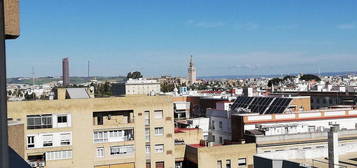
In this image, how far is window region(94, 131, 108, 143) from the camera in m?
36.8

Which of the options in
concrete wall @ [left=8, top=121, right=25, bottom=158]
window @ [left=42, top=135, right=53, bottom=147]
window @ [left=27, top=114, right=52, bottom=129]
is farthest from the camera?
window @ [left=42, top=135, right=53, bottom=147]

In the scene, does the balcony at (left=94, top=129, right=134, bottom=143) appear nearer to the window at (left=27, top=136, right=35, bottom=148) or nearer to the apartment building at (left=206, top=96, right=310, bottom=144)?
the window at (left=27, top=136, right=35, bottom=148)

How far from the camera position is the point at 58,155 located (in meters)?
35.5

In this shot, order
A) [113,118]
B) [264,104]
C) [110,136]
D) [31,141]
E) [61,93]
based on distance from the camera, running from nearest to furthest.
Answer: [31,141] → [110,136] → [113,118] → [61,93] → [264,104]

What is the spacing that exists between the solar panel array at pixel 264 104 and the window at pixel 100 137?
1905 cm

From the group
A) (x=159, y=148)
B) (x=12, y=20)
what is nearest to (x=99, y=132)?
(x=159, y=148)

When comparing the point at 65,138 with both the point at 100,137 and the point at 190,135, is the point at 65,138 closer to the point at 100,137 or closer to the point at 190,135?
the point at 100,137

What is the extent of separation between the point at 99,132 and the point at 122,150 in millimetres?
2269

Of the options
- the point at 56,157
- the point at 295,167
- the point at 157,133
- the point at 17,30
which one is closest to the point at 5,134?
the point at 17,30

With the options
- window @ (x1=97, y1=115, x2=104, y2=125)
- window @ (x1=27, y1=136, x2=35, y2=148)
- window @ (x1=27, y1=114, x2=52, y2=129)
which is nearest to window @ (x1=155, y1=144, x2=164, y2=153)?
window @ (x1=97, y1=115, x2=104, y2=125)

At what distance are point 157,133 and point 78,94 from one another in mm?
7411

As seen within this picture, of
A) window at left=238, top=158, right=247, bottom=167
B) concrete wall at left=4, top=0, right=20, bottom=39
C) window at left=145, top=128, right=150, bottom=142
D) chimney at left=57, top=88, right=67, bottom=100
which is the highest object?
concrete wall at left=4, top=0, right=20, bottom=39

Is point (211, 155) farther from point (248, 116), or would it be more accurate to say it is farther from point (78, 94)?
point (78, 94)

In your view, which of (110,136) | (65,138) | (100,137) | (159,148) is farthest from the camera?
(159,148)
